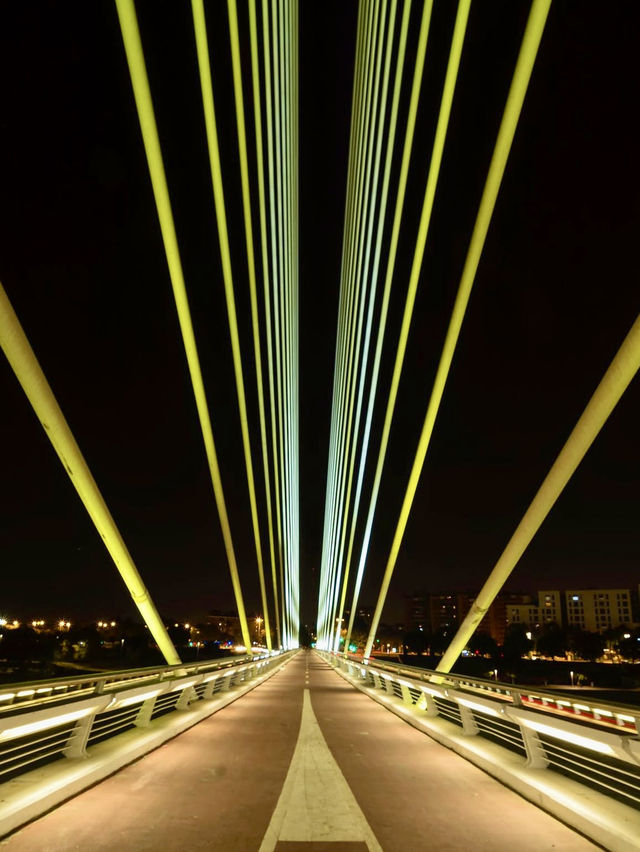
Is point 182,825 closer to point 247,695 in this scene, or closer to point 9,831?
point 9,831

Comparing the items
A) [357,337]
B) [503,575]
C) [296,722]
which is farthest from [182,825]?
[357,337]

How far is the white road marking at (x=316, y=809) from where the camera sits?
438cm

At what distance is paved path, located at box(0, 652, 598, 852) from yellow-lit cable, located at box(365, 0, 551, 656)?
20.0 ft

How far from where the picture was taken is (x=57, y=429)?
25.4ft

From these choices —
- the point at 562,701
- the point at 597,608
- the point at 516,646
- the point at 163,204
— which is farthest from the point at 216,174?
the point at 597,608

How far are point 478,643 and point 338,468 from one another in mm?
91829

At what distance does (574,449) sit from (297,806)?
15.0ft

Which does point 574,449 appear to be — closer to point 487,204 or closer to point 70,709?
point 487,204

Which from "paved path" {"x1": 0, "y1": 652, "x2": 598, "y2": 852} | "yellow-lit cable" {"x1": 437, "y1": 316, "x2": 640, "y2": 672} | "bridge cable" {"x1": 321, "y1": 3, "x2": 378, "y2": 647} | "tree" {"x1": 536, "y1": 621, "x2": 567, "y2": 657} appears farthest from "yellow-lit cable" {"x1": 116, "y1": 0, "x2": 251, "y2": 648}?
"tree" {"x1": 536, "y1": 621, "x2": 567, "y2": 657}

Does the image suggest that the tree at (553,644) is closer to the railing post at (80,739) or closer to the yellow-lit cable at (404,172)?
the yellow-lit cable at (404,172)

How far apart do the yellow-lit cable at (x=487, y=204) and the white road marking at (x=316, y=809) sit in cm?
685

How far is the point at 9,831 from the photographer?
423 cm

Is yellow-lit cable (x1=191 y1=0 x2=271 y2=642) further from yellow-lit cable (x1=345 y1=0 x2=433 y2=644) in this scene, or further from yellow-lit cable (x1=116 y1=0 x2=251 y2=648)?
yellow-lit cable (x1=345 y1=0 x2=433 y2=644)

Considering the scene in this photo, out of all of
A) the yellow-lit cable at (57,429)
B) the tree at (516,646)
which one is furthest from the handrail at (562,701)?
the tree at (516,646)
